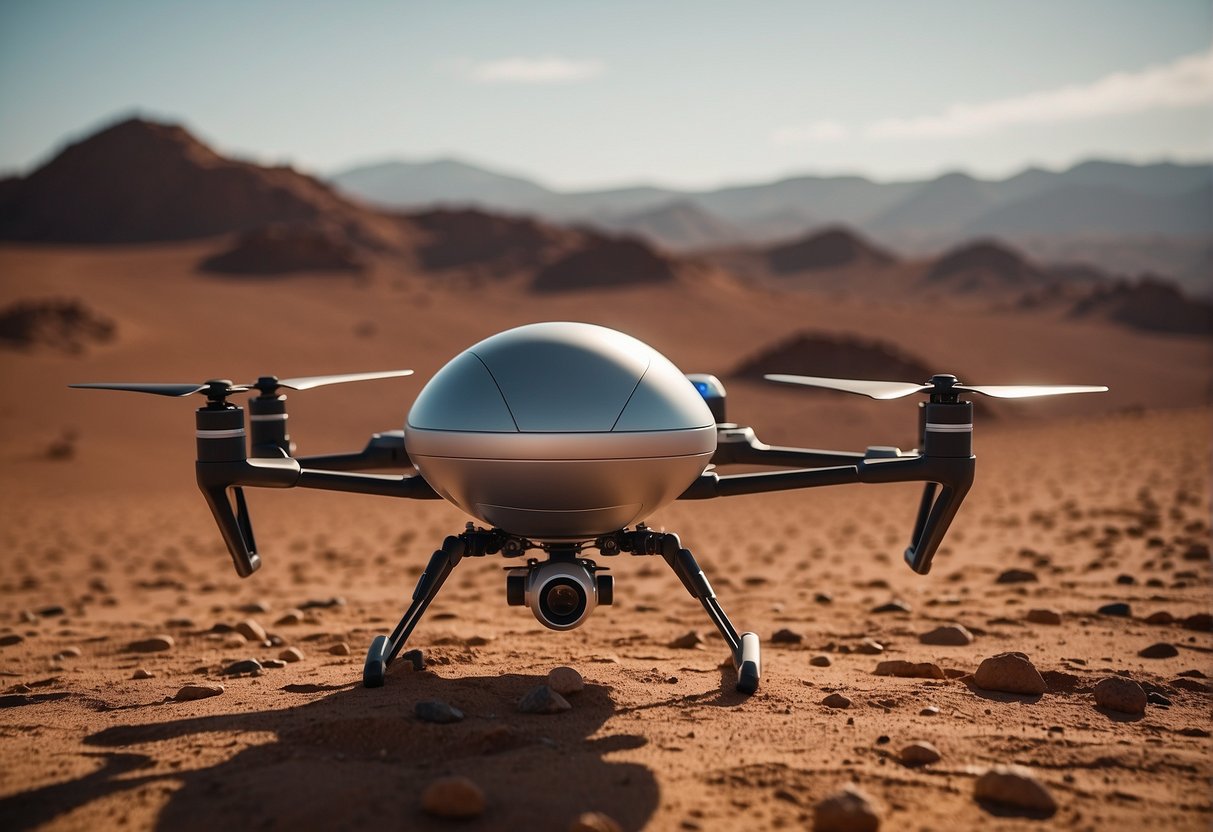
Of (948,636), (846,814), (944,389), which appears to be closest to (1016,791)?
(846,814)

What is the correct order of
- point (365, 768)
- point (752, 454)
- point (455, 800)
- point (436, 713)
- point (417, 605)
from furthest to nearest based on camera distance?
point (752, 454)
point (417, 605)
point (436, 713)
point (365, 768)
point (455, 800)

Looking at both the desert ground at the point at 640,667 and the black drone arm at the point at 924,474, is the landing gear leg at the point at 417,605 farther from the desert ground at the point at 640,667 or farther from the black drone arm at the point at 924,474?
the black drone arm at the point at 924,474


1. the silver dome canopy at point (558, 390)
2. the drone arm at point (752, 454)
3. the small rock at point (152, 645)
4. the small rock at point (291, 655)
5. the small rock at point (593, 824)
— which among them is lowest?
the small rock at point (152, 645)

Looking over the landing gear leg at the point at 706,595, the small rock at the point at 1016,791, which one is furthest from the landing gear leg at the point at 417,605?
the small rock at the point at 1016,791

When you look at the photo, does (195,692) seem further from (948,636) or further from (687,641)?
(948,636)

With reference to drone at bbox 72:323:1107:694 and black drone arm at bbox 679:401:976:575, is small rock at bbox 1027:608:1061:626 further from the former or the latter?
drone at bbox 72:323:1107:694

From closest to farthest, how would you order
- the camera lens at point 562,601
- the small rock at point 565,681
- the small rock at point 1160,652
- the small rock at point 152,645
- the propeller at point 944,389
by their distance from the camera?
the camera lens at point 562,601 → the propeller at point 944,389 → the small rock at point 565,681 → the small rock at point 1160,652 → the small rock at point 152,645

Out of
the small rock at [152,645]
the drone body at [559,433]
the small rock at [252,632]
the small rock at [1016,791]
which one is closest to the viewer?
the small rock at [1016,791]

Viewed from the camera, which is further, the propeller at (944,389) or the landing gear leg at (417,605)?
the landing gear leg at (417,605)
